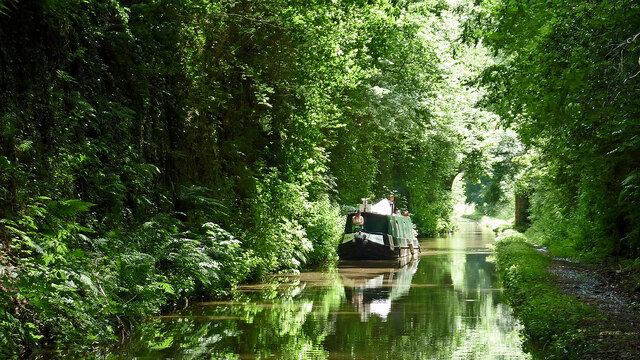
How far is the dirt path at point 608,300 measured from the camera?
7.59m

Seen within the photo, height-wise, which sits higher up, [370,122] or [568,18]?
[370,122]

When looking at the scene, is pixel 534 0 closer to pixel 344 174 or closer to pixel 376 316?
pixel 376 316

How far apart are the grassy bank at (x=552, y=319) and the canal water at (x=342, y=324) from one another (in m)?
0.31

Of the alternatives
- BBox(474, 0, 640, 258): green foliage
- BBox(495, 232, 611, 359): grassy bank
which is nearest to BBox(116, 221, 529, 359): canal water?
BBox(495, 232, 611, 359): grassy bank

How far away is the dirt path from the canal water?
1252mm

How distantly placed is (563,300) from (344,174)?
54.0 ft

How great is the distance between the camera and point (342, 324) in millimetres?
11398

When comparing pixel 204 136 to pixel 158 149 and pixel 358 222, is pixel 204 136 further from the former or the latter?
pixel 358 222

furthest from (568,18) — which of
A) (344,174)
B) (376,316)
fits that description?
(344,174)

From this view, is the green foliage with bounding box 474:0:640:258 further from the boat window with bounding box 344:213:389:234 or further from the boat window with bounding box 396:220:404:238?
the boat window with bounding box 344:213:389:234

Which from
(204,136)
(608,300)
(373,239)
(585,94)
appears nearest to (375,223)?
(373,239)

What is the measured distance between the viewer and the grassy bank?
26.0 ft

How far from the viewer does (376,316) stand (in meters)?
12.2

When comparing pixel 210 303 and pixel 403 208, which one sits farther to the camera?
pixel 403 208
